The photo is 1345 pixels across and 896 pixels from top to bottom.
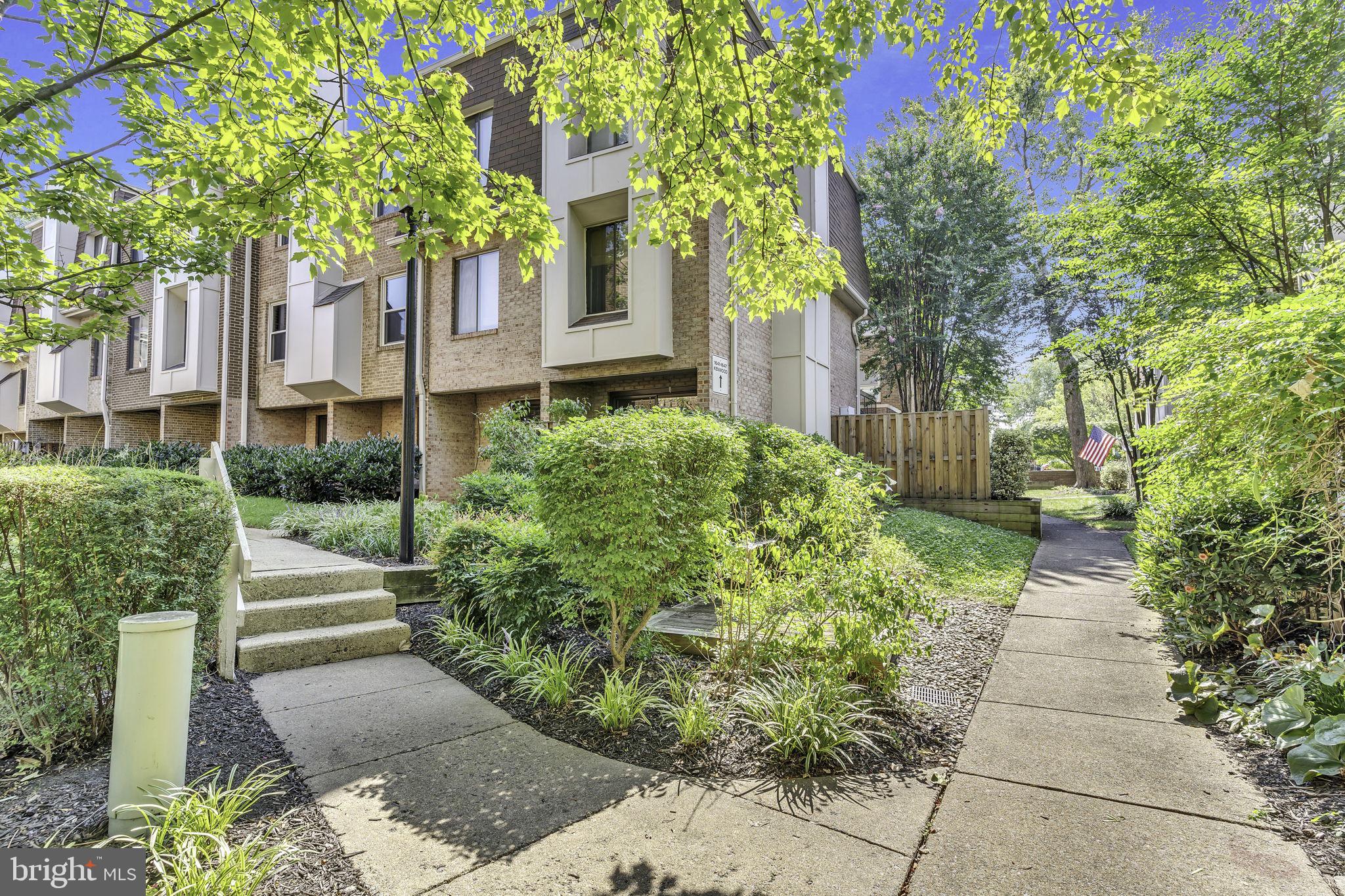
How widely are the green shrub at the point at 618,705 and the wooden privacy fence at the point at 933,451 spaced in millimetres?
9209

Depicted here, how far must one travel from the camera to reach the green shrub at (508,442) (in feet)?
28.8

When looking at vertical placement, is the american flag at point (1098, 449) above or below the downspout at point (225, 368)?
below

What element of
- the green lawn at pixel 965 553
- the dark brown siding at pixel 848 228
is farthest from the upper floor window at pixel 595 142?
the green lawn at pixel 965 553

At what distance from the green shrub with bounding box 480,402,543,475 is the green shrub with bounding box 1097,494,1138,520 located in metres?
12.7

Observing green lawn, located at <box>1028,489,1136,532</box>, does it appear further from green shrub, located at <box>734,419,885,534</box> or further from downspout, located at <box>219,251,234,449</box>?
downspout, located at <box>219,251,234,449</box>

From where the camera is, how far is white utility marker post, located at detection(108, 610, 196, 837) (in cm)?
226

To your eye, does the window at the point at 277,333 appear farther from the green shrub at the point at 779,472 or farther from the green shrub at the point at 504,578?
the green shrub at the point at 779,472

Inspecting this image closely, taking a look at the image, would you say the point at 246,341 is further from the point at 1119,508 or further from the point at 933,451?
the point at 1119,508

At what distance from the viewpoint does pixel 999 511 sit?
11086 mm

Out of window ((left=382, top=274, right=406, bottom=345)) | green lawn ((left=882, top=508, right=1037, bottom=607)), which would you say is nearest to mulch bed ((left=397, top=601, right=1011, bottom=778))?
green lawn ((left=882, top=508, right=1037, bottom=607))

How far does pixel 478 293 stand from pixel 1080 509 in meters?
16.0

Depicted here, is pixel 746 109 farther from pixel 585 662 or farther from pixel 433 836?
pixel 433 836

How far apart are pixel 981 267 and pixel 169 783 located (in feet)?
60.3

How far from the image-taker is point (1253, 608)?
371 centimetres
